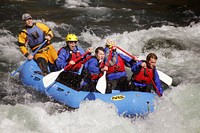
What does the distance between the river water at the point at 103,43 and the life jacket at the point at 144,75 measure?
1.41 ft

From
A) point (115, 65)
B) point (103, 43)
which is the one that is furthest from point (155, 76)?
point (103, 43)

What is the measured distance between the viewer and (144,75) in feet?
19.0

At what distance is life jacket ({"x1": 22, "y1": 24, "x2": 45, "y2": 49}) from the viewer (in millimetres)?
6992

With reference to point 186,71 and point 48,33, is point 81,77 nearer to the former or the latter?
point 48,33

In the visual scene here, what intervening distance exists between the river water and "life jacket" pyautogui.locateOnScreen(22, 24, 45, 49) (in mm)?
990

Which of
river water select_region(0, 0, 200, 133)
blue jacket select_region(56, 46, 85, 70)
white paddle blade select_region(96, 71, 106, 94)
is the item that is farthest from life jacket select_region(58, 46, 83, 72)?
white paddle blade select_region(96, 71, 106, 94)

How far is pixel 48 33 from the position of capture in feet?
23.6

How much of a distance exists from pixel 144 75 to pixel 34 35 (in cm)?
263

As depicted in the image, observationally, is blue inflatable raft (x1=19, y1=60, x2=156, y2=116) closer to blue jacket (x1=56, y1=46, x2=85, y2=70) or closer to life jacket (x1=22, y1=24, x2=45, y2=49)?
blue jacket (x1=56, y1=46, x2=85, y2=70)

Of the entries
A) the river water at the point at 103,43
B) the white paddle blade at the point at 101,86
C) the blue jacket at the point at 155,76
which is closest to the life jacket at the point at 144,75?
the blue jacket at the point at 155,76

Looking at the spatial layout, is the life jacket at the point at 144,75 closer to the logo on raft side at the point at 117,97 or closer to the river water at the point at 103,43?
the river water at the point at 103,43

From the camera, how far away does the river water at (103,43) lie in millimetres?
5457

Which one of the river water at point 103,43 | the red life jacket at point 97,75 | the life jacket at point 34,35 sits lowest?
the river water at point 103,43

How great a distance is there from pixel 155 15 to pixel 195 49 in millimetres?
3775
